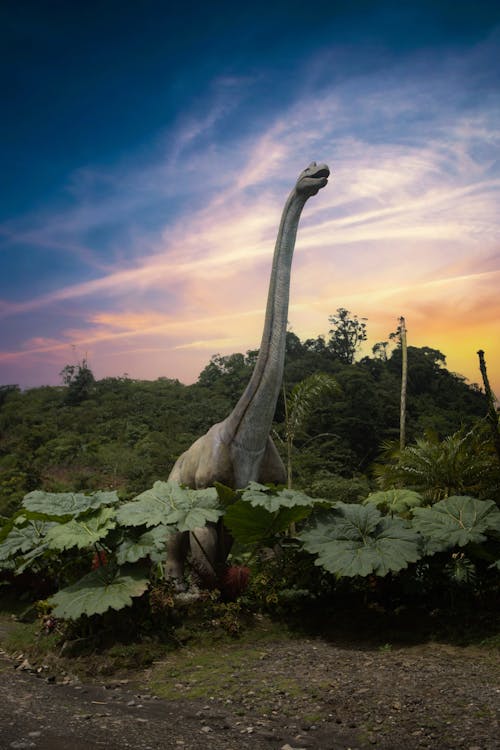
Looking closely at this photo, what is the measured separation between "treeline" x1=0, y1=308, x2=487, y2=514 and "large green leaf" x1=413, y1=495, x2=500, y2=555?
9.02 meters

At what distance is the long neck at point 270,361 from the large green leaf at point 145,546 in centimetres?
129

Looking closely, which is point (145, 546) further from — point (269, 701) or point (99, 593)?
point (269, 701)

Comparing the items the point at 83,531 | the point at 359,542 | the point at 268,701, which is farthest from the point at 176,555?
the point at 268,701

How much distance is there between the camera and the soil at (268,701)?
331 centimetres

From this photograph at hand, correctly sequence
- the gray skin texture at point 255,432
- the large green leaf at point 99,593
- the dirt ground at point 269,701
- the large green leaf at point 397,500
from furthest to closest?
the large green leaf at point 397,500 < the gray skin texture at point 255,432 < the large green leaf at point 99,593 < the dirt ground at point 269,701

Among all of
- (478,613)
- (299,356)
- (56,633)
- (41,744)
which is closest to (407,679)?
(478,613)

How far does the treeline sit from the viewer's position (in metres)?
17.5

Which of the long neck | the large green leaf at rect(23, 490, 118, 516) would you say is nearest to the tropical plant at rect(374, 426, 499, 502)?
the long neck

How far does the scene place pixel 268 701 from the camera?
3.88 meters

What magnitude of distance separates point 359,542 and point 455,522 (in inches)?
33.2

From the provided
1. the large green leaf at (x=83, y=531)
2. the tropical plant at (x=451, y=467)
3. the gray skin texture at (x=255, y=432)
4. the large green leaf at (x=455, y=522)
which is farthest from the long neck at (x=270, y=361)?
the tropical plant at (x=451, y=467)

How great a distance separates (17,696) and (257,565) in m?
2.78

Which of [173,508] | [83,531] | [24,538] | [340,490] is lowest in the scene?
[340,490]

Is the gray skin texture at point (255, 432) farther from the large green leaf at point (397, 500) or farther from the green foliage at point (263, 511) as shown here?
the large green leaf at point (397, 500)
